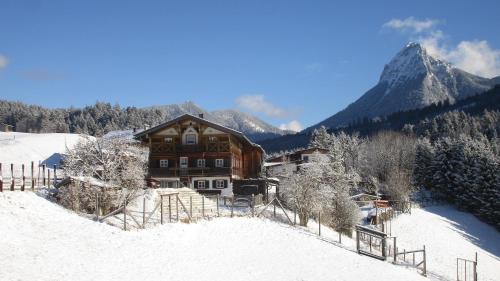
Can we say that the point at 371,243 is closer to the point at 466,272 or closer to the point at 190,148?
the point at 466,272

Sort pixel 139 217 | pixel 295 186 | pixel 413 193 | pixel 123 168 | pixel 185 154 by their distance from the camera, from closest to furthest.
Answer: pixel 139 217
pixel 123 168
pixel 295 186
pixel 185 154
pixel 413 193

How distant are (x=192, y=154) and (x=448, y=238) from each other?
29323 mm

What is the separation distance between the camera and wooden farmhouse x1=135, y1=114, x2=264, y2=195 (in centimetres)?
5575

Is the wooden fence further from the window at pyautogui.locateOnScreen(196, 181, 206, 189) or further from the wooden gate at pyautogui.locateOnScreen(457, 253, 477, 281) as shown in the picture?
the wooden gate at pyautogui.locateOnScreen(457, 253, 477, 281)

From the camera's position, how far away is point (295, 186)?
42.8 meters

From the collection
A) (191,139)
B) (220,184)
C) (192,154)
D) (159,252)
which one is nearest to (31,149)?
(191,139)

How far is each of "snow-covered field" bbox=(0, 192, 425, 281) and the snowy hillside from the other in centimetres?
4457

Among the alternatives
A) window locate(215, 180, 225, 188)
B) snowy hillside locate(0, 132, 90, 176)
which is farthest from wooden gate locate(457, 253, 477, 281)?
snowy hillside locate(0, 132, 90, 176)

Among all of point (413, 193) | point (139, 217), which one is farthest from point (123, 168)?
point (413, 193)

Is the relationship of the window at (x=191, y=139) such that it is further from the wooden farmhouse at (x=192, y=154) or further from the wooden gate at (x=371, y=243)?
the wooden gate at (x=371, y=243)

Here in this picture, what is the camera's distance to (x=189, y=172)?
55844 mm

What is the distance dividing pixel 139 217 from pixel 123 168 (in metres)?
9.58

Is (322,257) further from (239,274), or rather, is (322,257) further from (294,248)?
(239,274)

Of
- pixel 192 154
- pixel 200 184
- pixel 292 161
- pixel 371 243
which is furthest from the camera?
pixel 292 161
